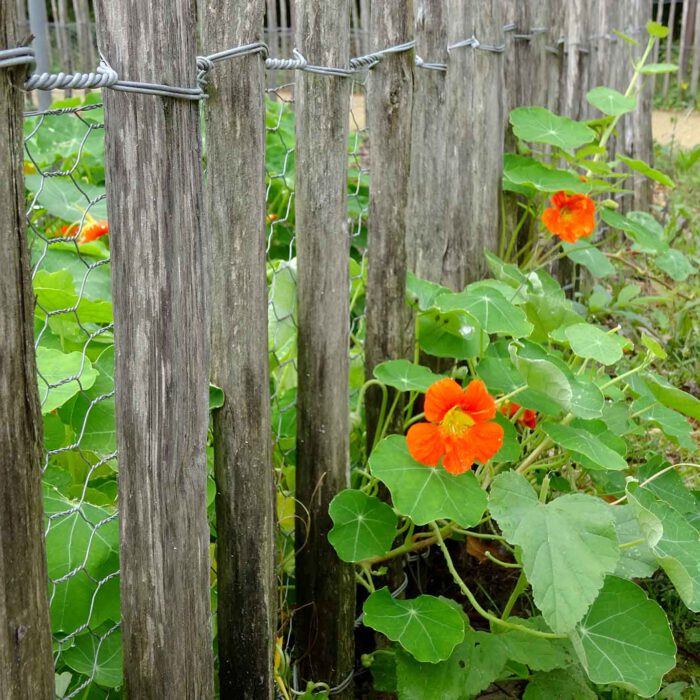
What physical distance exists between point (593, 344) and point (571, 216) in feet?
2.72

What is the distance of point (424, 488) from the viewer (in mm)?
1771

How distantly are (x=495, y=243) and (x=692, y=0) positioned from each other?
30.1 ft

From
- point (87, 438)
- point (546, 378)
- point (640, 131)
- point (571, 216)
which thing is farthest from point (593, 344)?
point (640, 131)

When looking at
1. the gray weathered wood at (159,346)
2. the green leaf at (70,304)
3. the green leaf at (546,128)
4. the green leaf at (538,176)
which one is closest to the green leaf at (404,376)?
the green leaf at (70,304)

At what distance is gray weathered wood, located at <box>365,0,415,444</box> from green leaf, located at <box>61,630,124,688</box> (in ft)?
2.61

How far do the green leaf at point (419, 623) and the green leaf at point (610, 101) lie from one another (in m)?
1.99

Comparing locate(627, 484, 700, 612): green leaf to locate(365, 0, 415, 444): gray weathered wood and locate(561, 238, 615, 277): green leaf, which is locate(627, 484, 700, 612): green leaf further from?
locate(561, 238, 615, 277): green leaf

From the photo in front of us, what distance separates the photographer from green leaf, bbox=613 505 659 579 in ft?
6.22

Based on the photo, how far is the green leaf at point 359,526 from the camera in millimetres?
1766

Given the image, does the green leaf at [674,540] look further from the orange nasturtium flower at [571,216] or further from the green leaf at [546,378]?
the orange nasturtium flower at [571,216]

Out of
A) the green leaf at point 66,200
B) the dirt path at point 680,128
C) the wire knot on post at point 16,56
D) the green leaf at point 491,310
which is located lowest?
the dirt path at point 680,128

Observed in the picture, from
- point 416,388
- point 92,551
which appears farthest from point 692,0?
point 92,551

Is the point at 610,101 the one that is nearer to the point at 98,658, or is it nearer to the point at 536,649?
the point at 536,649

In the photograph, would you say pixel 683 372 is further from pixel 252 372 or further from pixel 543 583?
pixel 252 372
